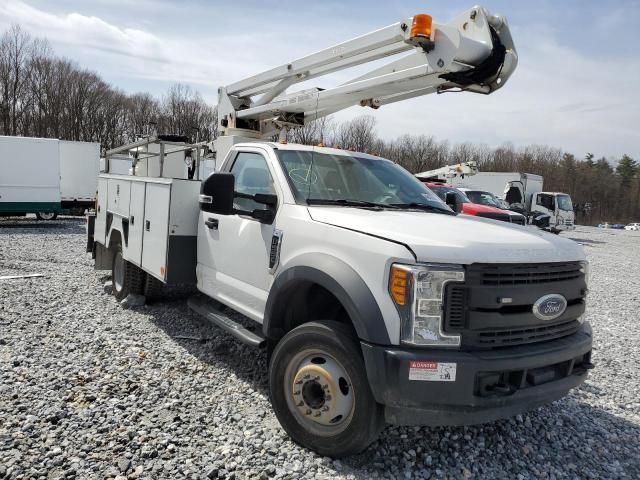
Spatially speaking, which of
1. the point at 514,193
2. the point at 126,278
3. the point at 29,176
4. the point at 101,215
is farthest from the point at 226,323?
the point at 514,193

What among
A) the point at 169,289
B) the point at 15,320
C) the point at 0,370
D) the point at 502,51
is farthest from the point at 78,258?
the point at 502,51

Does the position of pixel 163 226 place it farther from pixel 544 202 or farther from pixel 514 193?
pixel 544 202

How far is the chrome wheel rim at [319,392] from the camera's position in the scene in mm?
2998

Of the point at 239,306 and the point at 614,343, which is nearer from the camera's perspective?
the point at 239,306

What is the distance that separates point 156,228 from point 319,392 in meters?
2.91

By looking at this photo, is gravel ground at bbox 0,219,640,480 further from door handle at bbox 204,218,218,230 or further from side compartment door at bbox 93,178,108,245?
Answer: side compartment door at bbox 93,178,108,245

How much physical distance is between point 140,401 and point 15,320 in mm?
2710

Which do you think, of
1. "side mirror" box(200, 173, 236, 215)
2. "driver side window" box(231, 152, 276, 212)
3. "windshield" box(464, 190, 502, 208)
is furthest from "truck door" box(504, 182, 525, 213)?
"side mirror" box(200, 173, 236, 215)

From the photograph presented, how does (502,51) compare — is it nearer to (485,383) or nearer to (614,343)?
(485,383)

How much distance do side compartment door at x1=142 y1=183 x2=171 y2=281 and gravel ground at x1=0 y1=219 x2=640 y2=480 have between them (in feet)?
2.61

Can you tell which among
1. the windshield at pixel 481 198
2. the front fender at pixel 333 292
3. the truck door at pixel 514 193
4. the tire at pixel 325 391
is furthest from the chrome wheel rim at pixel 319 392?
the truck door at pixel 514 193

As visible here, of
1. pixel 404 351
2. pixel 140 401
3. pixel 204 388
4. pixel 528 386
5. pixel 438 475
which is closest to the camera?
pixel 404 351

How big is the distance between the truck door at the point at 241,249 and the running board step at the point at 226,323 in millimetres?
145

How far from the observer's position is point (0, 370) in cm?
414
